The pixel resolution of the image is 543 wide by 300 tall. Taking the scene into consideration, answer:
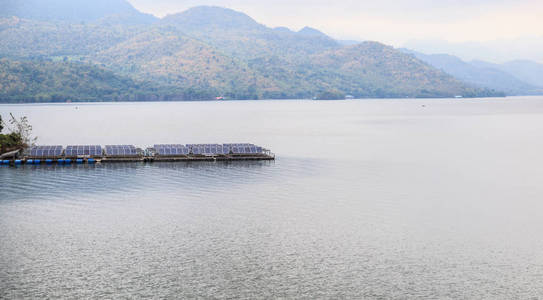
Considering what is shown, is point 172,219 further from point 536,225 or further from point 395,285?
point 536,225

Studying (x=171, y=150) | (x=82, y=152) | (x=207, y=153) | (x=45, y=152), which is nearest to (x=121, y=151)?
(x=82, y=152)

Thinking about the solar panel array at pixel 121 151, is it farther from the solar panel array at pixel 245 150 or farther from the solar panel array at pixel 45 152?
the solar panel array at pixel 245 150

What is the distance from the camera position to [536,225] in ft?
201

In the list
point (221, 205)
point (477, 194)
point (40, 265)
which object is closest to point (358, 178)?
point (477, 194)

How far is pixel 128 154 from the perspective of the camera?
4323 inches

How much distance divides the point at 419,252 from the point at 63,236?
116ft

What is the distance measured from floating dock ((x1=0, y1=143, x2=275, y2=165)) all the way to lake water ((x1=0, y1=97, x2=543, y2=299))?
4393mm

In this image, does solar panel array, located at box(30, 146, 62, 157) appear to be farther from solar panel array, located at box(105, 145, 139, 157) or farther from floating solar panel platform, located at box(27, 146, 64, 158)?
solar panel array, located at box(105, 145, 139, 157)

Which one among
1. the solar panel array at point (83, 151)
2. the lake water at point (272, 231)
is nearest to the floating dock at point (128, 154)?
the solar panel array at point (83, 151)

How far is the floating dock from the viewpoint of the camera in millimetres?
106438

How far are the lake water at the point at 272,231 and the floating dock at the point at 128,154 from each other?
4.39m

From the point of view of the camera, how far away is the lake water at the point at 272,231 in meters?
43.1

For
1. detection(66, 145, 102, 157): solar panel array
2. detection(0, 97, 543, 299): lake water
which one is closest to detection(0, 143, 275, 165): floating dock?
detection(66, 145, 102, 157): solar panel array

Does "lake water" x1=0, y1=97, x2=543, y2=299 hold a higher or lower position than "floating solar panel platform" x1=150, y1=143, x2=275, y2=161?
lower
